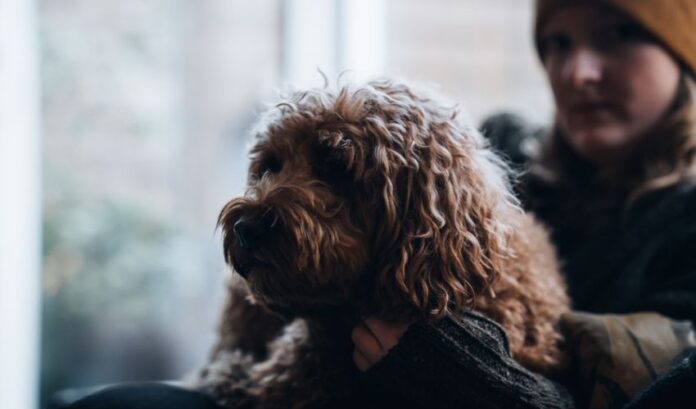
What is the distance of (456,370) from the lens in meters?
1.21

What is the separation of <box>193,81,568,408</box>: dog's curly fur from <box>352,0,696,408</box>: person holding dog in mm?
67

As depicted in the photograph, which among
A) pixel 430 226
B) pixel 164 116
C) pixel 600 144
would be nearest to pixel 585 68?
pixel 600 144

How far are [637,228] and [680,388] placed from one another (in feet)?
1.82

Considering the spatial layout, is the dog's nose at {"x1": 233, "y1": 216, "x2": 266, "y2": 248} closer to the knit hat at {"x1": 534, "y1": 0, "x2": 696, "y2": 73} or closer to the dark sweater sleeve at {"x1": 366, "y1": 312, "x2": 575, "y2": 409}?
the dark sweater sleeve at {"x1": 366, "y1": 312, "x2": 575, "y2": 409}

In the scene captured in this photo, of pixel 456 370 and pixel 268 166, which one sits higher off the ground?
pixel 268 166

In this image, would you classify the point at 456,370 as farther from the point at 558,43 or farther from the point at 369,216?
the point at 558,43

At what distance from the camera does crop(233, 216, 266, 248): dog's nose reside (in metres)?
1.17

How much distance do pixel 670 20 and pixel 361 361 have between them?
1.03 meters

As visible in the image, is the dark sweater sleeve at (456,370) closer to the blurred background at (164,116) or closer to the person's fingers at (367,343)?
the person's fingers at (367,343)

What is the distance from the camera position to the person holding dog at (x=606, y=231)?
3.98 feet

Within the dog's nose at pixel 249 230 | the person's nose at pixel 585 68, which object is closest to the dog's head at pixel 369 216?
the dog's nose at pixel 249 230

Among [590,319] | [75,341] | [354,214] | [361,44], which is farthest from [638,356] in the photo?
[75,341]

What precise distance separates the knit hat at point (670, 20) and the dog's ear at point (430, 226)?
2.25 ft

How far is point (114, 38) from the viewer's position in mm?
3076
